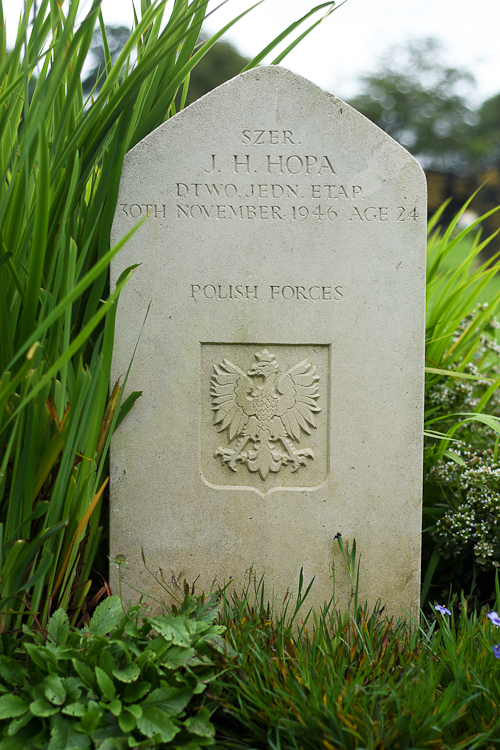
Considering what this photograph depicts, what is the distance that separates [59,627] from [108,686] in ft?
0.84

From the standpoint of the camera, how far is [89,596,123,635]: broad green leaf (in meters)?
1.55

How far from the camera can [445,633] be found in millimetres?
1683

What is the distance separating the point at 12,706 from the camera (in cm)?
134

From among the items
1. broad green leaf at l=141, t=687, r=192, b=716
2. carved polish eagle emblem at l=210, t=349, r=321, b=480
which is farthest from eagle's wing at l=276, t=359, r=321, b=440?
broad green leaf at l=141, t=687, r=192, b=716

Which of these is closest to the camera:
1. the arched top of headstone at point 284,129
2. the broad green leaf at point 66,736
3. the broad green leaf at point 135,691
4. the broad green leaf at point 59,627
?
the broad green leaf at point 66,736

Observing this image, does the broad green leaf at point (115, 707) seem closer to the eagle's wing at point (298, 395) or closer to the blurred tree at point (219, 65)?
the eagle's wing at point (298, 395)

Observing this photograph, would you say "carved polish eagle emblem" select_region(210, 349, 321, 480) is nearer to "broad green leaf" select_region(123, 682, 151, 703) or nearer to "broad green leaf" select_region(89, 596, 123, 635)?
"broad green leaf" select_region(89, 596, 123, 635)

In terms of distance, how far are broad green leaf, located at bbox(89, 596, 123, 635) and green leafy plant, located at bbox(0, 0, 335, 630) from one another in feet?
0.50

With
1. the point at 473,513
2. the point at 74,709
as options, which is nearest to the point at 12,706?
the point at 74,709

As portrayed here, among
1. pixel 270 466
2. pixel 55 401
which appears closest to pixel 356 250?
pixel 270 466

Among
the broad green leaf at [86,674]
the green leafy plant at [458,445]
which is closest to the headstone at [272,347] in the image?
the green leafy plant at [458,445]

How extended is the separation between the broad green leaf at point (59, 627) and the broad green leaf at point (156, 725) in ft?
1.05

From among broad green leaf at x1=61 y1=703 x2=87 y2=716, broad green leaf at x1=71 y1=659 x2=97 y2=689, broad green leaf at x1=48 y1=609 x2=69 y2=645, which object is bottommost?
broad green leaf at x1=61 y1=703 x2=87 y2=716

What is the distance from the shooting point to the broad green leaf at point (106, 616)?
5.10 ft
